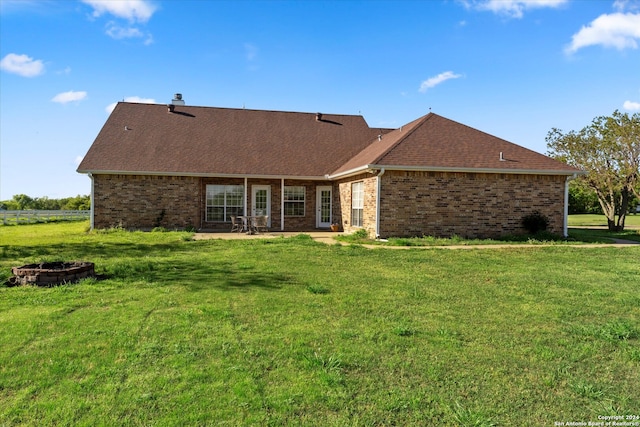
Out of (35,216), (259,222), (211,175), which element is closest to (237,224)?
(259,222)

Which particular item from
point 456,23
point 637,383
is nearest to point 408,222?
point 456,23

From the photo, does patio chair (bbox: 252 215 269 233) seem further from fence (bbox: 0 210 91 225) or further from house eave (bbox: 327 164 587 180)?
fence (bbox: 0 210 91 225)

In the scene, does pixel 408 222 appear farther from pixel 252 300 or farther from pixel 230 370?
pixel 230 370

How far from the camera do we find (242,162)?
20531mm

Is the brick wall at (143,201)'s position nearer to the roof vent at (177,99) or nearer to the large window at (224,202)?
the large window at (224,202)

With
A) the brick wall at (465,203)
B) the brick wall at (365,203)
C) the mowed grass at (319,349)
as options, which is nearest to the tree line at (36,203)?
the brick wall at (365,203)

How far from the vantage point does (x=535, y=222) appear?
53.0ft

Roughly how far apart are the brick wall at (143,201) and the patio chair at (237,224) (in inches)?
76.4

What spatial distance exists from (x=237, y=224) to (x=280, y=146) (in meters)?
5.47

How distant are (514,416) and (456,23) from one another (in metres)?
13.9

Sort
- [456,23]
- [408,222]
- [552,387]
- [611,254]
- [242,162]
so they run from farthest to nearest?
[242,162]
[408,222]
[456,23]
[611,254]
[552,387]

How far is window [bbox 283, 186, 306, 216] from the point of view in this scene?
2112 centimetres

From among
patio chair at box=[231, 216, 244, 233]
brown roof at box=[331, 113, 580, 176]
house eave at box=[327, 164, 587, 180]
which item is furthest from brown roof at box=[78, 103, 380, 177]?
house eave at box=[327, 164, 587, 180]

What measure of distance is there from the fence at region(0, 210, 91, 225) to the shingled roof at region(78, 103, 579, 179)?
36.8 ft
